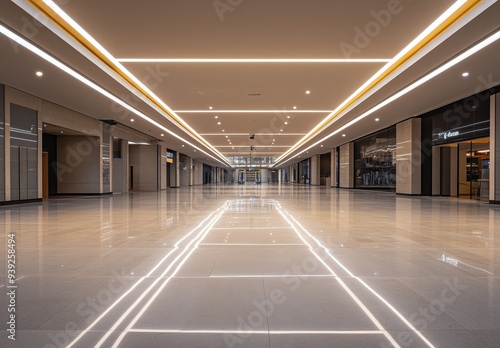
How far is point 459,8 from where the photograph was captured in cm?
767

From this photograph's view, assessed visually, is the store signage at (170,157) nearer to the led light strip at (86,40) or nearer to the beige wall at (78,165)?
the beige wall at (78,165)

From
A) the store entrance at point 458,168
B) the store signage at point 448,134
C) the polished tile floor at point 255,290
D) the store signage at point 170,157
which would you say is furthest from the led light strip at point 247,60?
the store signage at point 170,157

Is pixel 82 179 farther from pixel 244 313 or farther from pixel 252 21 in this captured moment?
Result: pixel 244 313

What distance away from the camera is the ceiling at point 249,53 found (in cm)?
767

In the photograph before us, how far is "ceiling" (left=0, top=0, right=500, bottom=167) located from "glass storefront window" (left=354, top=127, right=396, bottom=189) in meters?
8.74

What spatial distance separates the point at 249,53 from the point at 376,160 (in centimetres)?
2078

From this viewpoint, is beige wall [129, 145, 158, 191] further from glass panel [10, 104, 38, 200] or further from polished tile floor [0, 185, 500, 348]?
polished tile floor [0, 185, 500, 348]

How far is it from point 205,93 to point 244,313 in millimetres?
12998

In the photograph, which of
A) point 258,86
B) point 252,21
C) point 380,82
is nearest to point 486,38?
point 380,82

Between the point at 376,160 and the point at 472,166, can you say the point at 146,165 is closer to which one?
the point at 376,160

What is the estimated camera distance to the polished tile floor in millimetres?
2553

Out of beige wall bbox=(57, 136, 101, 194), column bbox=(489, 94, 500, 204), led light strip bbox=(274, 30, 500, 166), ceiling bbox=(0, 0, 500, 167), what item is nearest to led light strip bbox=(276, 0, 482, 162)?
ceiling bbox=(0, 0, 500, 167)

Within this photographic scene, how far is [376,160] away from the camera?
92.2ft

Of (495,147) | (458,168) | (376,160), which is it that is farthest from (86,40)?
(376,160)
